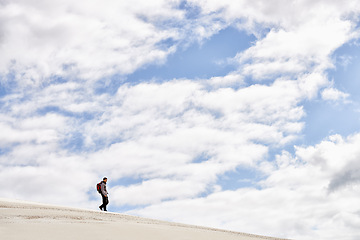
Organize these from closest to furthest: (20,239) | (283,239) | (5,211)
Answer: (20,239) < (5,211) < (283,239)

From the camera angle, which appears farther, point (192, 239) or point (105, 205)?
point (105, 205)

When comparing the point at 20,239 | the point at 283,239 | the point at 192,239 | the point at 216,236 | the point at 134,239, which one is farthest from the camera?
the point at 283,239

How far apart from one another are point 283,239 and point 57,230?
9.21 m

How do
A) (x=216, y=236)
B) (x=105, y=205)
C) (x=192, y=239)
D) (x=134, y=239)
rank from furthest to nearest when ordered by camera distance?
(x=105, y=205), (x=216, y=236), (x=192, y=239), (x=134, y=239)

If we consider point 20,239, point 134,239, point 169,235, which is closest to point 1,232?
point 20,239

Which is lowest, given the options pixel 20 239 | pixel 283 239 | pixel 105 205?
pixel 20 239

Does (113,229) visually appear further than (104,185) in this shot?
No

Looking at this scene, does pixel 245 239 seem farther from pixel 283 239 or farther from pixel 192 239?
pixel 283 239

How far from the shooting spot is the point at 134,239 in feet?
32.3

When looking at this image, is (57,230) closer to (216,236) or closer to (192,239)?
(192,239)

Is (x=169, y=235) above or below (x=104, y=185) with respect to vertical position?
below

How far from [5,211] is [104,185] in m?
8.52

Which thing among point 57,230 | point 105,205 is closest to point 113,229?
point 57,230

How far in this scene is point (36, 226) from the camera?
1024cm
